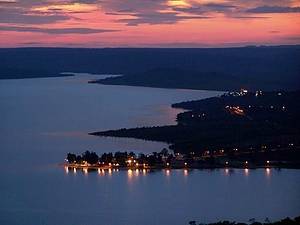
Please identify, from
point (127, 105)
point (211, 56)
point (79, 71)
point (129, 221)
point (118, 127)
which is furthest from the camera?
point (79, 71)

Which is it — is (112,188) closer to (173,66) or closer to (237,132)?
(237,132)

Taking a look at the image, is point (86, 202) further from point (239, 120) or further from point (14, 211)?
point (239, 120)

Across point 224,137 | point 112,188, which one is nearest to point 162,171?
point 112,188

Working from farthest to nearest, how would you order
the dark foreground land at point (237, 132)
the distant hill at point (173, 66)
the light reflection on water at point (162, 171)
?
the distant hill at point (173, 66), the dark foreground land at point (237, 132), the light reflection on water at point (162, 171)

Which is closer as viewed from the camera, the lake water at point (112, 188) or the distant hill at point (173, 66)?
the lake water at point (112, 188)

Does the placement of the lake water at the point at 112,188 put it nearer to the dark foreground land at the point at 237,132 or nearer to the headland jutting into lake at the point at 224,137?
the headland jutting into lake at the point at 224,137

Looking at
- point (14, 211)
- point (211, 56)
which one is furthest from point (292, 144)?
point (211, 56)

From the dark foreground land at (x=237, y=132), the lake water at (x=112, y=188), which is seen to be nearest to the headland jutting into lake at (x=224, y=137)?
the dark foreground land at (x=237, y=132)

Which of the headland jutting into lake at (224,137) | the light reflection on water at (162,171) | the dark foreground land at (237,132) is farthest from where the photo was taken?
the dark foreground land at (237,132)
